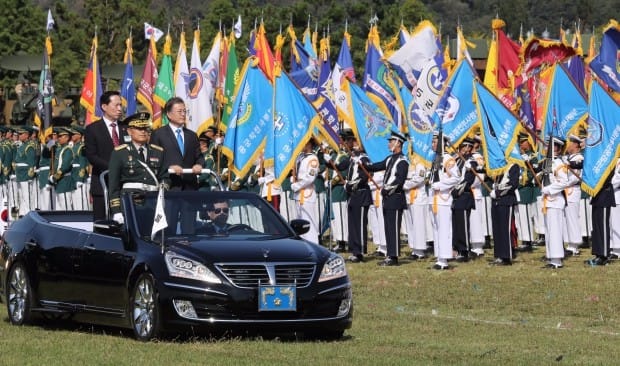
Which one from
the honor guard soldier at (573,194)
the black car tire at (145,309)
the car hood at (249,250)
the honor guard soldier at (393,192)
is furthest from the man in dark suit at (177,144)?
the honor guard soldier at (573,194)

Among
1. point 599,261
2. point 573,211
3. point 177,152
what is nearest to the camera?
point 177,152

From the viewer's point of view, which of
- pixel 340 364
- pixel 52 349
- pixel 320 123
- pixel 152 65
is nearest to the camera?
pixel 340 364

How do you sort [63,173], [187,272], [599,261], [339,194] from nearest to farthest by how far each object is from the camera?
[187,272], [599,261], [339,194], [63,173]

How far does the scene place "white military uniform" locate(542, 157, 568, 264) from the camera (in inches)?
893

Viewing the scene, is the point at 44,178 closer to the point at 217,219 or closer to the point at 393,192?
the point at 393,192

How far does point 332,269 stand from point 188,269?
126 centimetres

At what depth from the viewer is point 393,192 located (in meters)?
24.0

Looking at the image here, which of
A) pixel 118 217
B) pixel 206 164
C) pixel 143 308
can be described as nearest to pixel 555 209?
pixel 206 164

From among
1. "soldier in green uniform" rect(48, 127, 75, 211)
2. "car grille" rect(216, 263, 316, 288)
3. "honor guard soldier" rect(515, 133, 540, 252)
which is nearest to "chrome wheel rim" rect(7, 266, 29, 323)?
"car grille" rect(216, 263, 316, 288)

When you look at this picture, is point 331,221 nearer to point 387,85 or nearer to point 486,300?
point 387,85

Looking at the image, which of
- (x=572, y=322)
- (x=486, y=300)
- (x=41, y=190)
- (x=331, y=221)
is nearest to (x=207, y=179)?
(x=331, y=221)

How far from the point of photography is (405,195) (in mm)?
25000

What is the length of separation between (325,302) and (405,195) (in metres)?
12.4

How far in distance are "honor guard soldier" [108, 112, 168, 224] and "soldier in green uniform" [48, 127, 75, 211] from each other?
59.2ft
